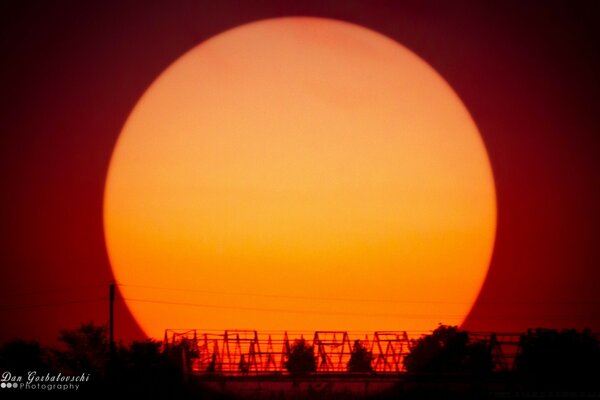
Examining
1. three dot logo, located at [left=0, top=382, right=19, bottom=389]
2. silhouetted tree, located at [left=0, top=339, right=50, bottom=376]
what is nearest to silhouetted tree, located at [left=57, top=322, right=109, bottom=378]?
silhouetted tree, located at [left=0, top=339, right=50, bottom=376]

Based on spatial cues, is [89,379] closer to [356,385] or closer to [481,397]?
[356,385]

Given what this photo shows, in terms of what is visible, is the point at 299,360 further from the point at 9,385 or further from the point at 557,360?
the point at 9,385

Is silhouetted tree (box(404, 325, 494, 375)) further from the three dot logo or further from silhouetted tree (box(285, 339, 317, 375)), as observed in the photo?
the three dot logo

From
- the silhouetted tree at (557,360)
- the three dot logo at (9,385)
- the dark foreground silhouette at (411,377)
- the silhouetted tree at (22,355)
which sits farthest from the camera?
the silhouetted tree at (22,355)

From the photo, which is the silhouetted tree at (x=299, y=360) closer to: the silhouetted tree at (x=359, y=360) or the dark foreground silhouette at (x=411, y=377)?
the dark foreground silhouette at (x=411, y=377)

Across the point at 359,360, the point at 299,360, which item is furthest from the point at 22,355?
the point at 359,360

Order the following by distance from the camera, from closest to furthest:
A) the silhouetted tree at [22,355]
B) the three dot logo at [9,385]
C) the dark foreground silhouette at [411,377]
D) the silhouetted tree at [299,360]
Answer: the three dot logo at [9,385]
the dark foreground silhouette at [411,377]
the silhouetted tree at [299,360]
the silhouetted tree at [22,355]

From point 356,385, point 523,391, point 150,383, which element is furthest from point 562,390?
point 150,383

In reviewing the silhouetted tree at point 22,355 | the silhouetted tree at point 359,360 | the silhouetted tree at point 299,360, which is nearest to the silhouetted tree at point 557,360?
the silhouetted tree at point 359,360
